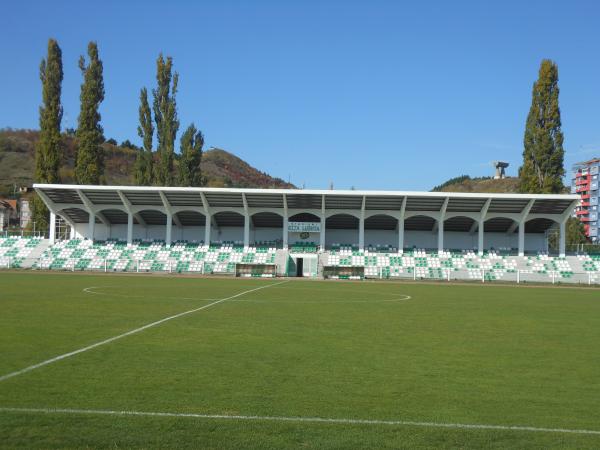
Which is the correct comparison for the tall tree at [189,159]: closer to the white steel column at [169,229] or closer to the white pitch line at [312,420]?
the white steel column at [169,229]

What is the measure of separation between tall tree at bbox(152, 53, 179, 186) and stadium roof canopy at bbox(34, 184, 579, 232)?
6322mm

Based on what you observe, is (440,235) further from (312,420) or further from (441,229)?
(312,420)

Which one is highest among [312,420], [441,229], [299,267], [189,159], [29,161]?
[29,161]

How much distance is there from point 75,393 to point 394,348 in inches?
243

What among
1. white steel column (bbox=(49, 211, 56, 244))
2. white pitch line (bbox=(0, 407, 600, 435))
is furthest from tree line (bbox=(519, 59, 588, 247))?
white pitch line (bbox=(0, 407, 600, 435))

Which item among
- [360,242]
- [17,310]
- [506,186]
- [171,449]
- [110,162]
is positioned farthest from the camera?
[506,186]

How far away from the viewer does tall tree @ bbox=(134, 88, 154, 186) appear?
61.9 metres

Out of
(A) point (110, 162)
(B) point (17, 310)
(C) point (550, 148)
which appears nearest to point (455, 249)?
(C) point (550, 148)

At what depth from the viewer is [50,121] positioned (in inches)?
2343

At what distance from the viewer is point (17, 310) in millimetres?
16297

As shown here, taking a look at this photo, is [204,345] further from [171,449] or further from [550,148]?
[550,148]

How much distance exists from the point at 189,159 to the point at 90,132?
34.2 feet

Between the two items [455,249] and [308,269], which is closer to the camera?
[308,269]

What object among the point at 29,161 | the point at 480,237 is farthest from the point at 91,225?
the point at 29,161
